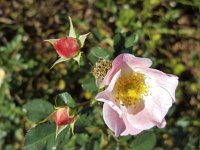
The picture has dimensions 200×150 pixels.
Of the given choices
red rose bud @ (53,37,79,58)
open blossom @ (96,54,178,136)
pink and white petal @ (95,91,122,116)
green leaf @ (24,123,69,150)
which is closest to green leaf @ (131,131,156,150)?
open blossom @ (96,54,178,136)

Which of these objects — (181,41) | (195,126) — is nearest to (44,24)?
(181,41)

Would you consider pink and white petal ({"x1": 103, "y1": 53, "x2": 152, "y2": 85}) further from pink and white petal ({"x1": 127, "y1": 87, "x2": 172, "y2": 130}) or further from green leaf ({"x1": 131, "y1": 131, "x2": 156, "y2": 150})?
green leaf ({"x1": 131, "y1": 131, "x2": 156, "y2": 150})

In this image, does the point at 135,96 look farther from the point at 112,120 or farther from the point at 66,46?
the point at 66,46

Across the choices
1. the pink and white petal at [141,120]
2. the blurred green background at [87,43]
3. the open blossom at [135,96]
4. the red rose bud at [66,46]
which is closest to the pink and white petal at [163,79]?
the open blossom at [135,96]

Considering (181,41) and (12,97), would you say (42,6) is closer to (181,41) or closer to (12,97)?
(12,97)

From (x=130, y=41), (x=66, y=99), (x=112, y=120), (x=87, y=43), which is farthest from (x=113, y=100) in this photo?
(x=87, y=43)

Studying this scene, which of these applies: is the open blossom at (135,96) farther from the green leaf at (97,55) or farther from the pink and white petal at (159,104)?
the green leaf at (97,55)
